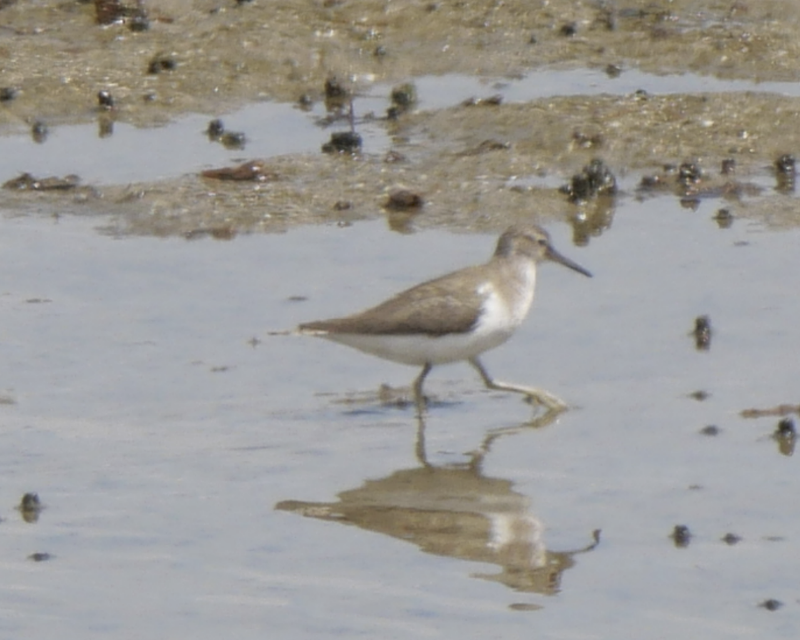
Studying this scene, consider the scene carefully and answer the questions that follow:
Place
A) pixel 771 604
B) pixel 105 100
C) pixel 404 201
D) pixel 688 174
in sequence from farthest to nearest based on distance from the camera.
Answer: pixel 105 100
pixel 688 174
pixel 404 201
pixel 771 604

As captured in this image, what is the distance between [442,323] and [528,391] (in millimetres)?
608

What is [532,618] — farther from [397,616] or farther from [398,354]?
[398,354]

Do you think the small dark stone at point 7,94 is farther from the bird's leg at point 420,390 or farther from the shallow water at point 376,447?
the bird's leg at point 420,390

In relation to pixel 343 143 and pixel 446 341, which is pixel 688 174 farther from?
pixel 446 341

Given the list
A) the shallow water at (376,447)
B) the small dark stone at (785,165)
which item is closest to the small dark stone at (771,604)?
the shallow water at (376,447)

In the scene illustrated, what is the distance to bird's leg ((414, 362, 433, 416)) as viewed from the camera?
361 inches

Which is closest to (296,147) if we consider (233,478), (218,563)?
(233,478)

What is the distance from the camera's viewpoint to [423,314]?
30.7 ft

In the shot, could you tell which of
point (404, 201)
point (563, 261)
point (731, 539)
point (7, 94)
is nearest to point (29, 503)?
point (731, 539)

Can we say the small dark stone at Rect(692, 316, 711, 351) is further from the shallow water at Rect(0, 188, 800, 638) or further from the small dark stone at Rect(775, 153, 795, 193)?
the small dark stone at Rect(775, 153, 795, 193)

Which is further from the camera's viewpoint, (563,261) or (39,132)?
(39,132)

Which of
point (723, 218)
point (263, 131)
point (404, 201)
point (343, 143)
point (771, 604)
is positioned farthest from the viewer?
point (263, 131)

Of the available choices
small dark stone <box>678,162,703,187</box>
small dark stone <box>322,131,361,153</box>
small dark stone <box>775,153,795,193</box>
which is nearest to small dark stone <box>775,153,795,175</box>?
small dark stone <box>775,153,795,193</box>

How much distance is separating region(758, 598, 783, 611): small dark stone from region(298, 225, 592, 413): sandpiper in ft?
8.23
